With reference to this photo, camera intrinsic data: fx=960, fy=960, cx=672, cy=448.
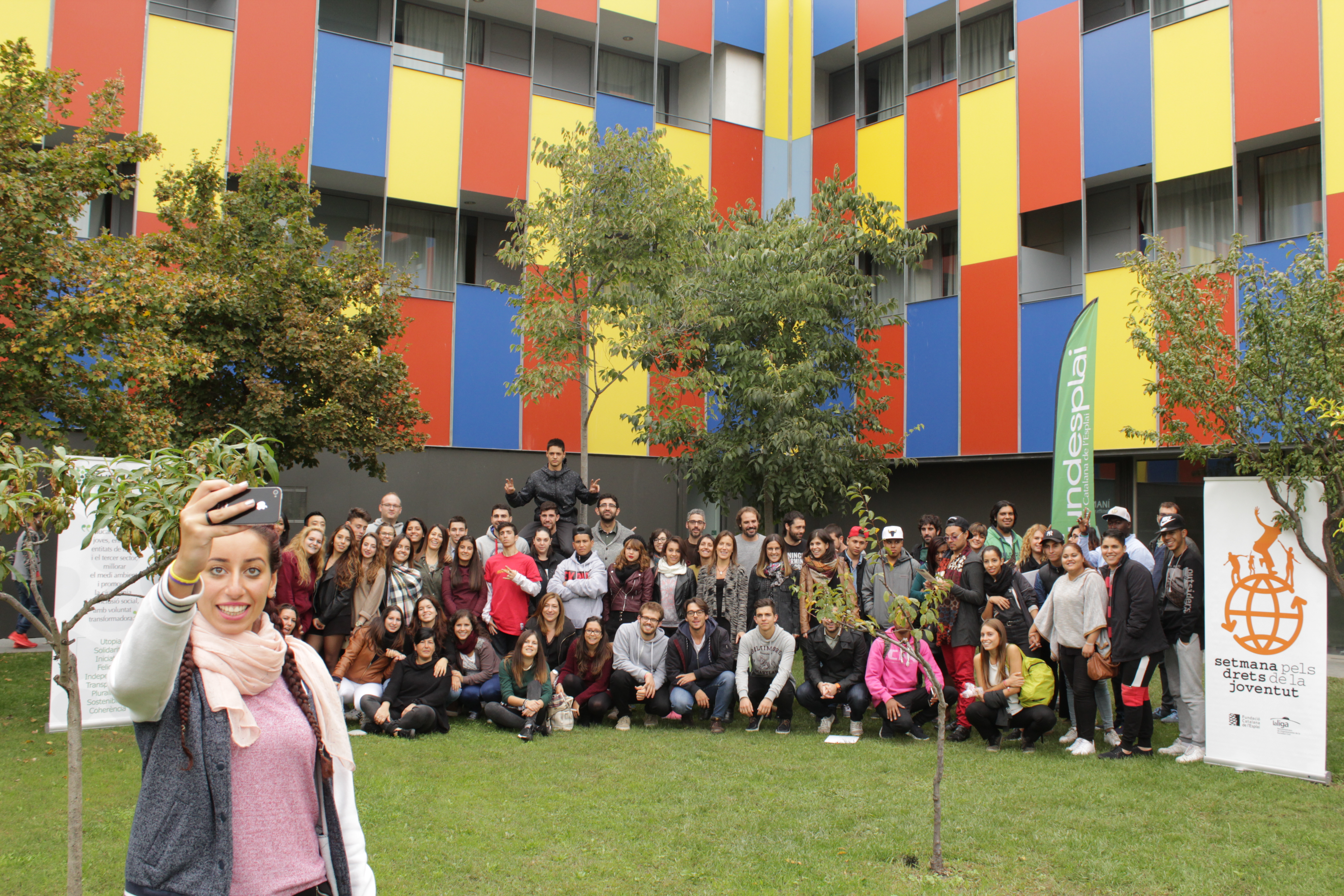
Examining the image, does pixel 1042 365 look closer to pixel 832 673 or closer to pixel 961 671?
pixel 961 671

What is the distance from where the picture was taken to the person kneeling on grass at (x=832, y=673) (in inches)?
375

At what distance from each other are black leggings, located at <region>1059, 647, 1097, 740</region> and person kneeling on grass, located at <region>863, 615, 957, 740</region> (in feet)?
3.86

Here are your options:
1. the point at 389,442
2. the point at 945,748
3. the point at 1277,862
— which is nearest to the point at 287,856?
the point at 1277,862

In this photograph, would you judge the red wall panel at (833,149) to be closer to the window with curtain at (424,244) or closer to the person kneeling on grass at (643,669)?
the window with curtain at (424,244)

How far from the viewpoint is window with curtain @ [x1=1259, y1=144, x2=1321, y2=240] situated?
14.1 m

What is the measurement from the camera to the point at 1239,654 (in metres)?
7.96

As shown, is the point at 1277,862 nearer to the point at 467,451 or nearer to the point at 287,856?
the point at 287,856

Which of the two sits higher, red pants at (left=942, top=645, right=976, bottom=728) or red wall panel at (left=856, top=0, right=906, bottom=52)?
red wall panel at (left=856, top=0, right=906, bottom=52)

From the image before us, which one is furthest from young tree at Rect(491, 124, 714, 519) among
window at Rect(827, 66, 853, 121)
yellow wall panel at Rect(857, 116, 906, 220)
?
window at Rect(827, 66, 853, 121)

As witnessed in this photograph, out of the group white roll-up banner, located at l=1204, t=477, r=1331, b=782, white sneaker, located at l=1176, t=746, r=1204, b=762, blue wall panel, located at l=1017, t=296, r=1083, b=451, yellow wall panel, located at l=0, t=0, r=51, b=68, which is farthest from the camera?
blue wall panel, located at l=1017, t=296, r=1083, b=451

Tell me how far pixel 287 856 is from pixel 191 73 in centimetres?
1597

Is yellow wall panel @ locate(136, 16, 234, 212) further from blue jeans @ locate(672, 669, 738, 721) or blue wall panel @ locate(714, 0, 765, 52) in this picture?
blue jeans @ locate(672, 669, 738, 721)

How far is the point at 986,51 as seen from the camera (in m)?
17.5

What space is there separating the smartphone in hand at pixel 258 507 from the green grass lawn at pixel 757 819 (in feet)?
11.6
